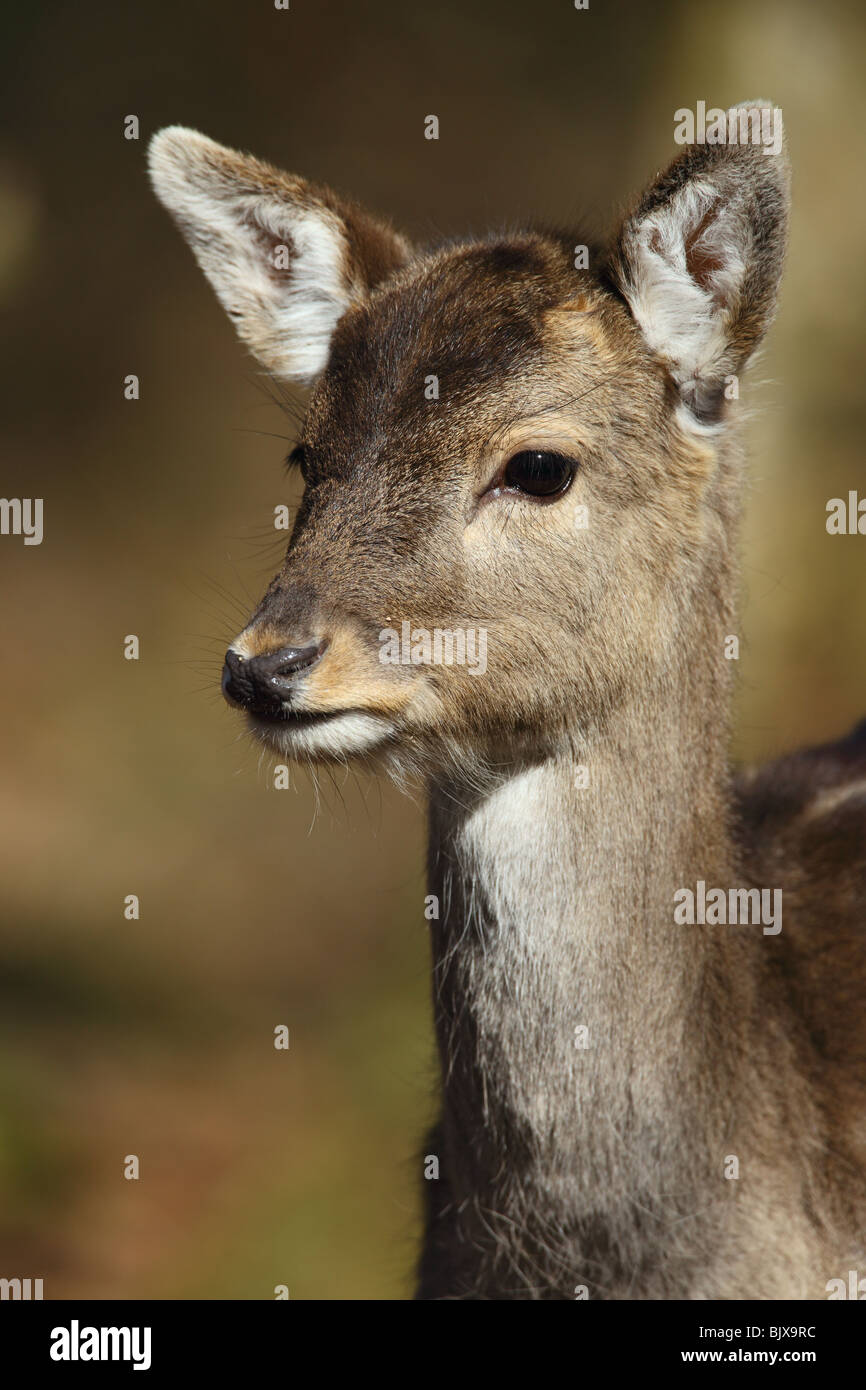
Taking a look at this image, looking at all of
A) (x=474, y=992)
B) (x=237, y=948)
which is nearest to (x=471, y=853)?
(x=474, y=992)

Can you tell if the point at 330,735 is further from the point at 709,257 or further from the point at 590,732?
the point at 709,257

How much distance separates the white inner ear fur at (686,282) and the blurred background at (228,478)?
4958mm

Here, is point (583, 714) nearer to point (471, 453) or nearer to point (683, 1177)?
point (471, 453)

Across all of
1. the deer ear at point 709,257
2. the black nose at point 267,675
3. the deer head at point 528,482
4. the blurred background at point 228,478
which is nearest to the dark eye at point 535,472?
the deer head at point 528,482

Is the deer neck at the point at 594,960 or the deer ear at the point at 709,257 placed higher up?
the deer ear at the point at 709,257

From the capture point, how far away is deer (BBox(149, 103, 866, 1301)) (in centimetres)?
355

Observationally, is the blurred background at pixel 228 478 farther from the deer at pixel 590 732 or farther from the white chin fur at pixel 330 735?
the white chin fur at pixel 330 735

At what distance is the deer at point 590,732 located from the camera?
11.7 ft

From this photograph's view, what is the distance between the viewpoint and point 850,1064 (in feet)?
13.2

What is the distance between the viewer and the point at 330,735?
335 cm

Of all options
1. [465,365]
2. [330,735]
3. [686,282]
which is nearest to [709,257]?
[686,282]

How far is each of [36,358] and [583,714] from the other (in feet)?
25.3

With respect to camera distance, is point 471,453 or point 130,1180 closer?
point 471,453

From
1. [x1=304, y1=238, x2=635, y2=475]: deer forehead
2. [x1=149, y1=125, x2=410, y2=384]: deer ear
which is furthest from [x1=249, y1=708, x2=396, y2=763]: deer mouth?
[x1=149, y1=125, x2=410, y2=384]: deer ear
